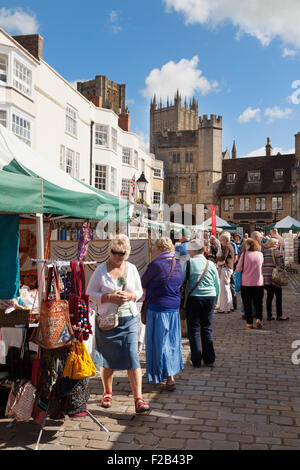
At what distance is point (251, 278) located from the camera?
27.0 feet

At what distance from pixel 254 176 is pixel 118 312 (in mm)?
51645

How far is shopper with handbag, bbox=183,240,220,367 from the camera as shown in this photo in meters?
5.79

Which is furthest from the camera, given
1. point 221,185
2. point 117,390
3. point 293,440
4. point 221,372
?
point 221,185

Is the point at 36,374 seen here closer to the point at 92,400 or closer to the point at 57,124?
the point at 92,400

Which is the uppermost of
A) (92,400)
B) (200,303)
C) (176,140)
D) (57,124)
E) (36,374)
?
(176,140)

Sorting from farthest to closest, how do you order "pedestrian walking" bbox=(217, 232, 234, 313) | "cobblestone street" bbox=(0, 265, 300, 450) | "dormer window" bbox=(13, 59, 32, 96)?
"dormer window" bbox=(13, 59, 32, 96) < "pedestrian walking" bbox=(217, 232, 234, 313) < "cobblestone street" bbox=(0, 265, 300, 450)

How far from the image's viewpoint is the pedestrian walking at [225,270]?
31.9 ft

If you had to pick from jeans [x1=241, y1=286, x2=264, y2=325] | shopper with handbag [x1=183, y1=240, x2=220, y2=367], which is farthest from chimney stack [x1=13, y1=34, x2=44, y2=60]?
shopper with handbag [x1=183, y1=240, x2=220, y2=367]

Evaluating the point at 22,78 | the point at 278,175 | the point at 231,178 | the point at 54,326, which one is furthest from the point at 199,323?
the point at 278,175

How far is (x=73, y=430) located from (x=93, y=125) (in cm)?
2517

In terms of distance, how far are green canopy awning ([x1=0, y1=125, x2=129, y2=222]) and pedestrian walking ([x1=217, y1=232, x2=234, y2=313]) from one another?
2.97m

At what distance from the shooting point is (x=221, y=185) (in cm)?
5322

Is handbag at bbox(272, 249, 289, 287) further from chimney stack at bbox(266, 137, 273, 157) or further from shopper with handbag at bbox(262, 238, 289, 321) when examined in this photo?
chimney stack at bbox(266, 137, 273, 157)
